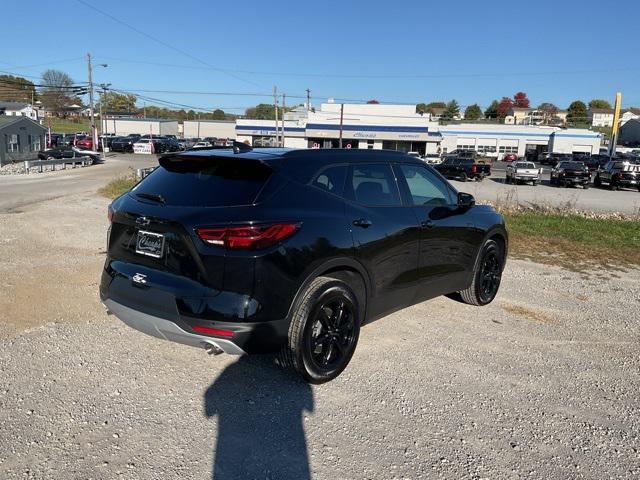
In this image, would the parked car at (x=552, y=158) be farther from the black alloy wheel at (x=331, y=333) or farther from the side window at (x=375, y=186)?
the black alloy wheel at (x=331, y=333)

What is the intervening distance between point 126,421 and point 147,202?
153 cm

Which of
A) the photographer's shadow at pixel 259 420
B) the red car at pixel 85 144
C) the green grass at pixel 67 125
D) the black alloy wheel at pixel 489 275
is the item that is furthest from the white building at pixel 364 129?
the photographer's shadow at pixel 259 420

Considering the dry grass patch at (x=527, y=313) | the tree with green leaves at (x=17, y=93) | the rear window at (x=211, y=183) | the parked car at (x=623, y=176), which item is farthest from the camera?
the tree with green leaves at (x=17, y=93)

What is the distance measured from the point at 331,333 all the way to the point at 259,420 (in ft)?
2.83

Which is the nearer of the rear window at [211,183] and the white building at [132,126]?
the rear window at [211,183]

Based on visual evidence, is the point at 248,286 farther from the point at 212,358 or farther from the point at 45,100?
the point at 45,100

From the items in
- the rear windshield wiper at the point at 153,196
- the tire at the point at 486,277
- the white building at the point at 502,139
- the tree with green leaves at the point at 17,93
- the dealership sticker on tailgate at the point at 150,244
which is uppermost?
the tree with green leaves at the point at 17,93

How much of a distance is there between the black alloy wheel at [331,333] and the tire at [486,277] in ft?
7.11

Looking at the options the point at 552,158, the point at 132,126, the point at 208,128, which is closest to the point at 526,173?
the point at 552,158

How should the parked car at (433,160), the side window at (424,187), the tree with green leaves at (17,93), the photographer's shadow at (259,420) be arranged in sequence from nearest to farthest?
the photographer's shadow at (259,420) < the side window at (424,187) < the parked car at (433,160) < the tree with green leaves at (17,93)

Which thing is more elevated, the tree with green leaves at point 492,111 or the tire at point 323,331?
the tree with green leaves at point 492,111

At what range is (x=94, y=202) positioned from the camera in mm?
14555

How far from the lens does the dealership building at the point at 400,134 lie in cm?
7196

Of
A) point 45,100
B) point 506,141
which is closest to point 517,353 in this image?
point 506,141
